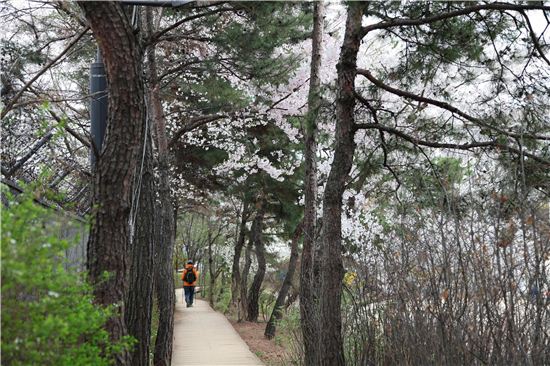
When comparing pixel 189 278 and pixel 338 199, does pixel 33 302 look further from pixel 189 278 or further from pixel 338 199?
pixel 189 278

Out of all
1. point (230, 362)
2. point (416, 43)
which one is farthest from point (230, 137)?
point (416, 43)

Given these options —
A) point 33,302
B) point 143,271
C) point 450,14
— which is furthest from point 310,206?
point 33,302

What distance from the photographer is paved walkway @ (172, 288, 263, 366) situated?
14656mm

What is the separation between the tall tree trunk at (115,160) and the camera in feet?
18.2

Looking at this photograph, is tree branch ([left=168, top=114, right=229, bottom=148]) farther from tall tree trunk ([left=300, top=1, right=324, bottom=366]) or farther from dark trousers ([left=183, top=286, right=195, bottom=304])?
dark trousers ([left=183, top=286, right=195, bottom=304])

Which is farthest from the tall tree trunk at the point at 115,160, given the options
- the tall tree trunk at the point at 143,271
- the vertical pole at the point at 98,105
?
the tall tree trunk at the point at 143,271

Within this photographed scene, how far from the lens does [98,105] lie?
20.3 feet

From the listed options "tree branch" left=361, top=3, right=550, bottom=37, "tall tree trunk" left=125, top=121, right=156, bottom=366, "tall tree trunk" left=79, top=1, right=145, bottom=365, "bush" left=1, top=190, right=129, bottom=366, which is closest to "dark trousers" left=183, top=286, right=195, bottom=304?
"tall tree trunk" left=125, top=121, right=156, bottom=366

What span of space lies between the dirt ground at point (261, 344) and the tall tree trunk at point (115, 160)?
9.85 meters

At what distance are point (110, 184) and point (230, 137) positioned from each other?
1534 cm

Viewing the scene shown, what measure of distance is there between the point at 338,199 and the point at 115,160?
394 cm

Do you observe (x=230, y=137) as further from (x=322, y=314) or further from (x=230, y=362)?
(x=322, y=314)

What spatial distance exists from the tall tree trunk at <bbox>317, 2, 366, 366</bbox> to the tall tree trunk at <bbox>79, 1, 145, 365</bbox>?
139 inches

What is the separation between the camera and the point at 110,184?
5.61 metres
